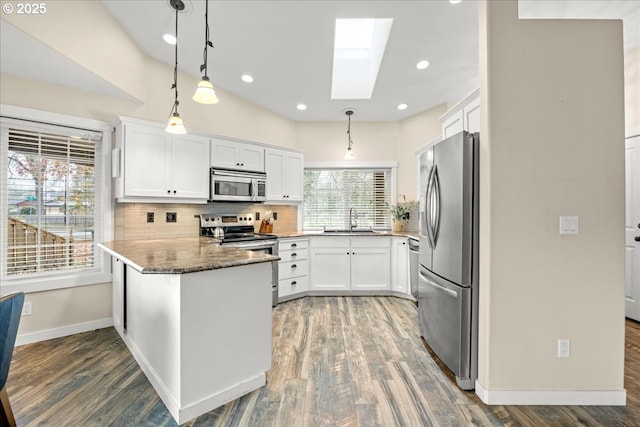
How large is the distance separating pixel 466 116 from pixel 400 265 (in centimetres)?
224

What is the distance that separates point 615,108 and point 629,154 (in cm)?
203

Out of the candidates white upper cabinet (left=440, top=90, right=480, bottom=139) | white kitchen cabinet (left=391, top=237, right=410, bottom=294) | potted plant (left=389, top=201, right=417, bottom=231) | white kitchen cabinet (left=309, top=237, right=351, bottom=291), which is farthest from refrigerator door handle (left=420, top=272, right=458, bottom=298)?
potted plant (left=389, top=201, right=417, bottom=231)

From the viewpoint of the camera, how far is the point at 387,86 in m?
3.59

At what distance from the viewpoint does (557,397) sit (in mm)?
1832

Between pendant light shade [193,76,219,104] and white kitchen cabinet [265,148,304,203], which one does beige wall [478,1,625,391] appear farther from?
white kitchen cabinet [265,148,304,203]

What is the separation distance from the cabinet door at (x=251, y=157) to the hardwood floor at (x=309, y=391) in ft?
7.31

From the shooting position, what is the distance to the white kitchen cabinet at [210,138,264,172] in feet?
11.8

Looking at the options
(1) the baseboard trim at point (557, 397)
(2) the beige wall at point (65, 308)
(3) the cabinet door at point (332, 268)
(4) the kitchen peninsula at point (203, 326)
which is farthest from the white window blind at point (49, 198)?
(1) the baseboard trim at point (557, 397)

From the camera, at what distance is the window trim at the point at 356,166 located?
15.8 feet

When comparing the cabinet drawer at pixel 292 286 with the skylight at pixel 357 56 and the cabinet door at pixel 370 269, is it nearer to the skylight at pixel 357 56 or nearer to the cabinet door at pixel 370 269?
the cabinet door at pixel 370 269

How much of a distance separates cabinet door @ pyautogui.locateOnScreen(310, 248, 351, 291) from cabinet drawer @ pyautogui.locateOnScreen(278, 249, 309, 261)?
17 cm

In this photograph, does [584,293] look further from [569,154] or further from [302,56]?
[302,56]

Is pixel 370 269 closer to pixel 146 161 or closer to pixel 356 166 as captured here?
pixel 356 166

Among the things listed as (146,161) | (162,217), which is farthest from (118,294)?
(146,161)
